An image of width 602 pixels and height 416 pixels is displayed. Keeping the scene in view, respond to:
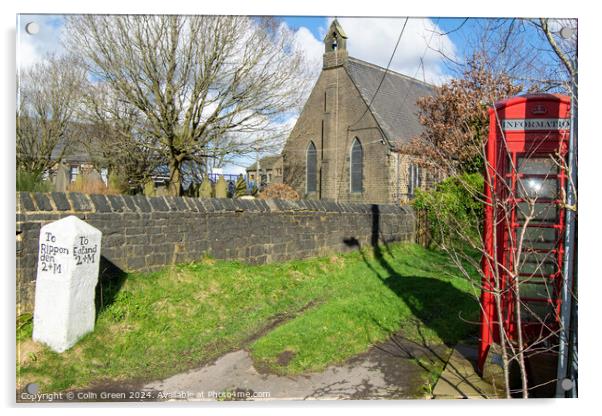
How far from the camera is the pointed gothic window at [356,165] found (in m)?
14.3

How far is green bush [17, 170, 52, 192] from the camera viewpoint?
4555 millimetres

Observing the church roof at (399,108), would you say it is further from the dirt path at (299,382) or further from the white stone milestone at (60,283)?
the white stone milestone at (60,283)

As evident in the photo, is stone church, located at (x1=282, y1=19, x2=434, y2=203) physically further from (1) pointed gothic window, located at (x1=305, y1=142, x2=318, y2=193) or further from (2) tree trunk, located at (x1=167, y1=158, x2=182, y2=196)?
(2) tree trunk, located at (x1=167, y1=158, x2=182, y2=196)

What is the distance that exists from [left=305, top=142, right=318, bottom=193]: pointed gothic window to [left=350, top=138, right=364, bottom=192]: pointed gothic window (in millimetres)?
1191

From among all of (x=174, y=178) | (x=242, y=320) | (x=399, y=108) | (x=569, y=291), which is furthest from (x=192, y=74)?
(x=569, y=291)

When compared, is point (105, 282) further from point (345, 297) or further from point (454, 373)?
point (454, 373)

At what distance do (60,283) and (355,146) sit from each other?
37.8 ft

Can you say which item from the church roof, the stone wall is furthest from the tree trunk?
the church roof

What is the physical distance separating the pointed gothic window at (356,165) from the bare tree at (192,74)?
3.87m

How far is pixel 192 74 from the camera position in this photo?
367 inches

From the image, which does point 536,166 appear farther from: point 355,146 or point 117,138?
point 355,146

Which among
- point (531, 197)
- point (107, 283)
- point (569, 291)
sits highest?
point (531, 197)

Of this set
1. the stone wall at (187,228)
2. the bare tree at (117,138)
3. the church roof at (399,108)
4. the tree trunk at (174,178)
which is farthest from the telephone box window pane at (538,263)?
the bare tree at (117,138)

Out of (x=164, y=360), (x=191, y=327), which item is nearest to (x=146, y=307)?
(x=191, y=327)
